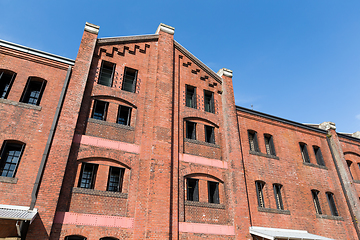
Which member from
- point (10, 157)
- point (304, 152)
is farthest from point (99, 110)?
point (304, 152)

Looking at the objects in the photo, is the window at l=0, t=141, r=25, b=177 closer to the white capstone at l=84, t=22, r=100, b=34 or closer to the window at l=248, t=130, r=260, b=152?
the white capstone at l=84, t=22, r=100, b=34

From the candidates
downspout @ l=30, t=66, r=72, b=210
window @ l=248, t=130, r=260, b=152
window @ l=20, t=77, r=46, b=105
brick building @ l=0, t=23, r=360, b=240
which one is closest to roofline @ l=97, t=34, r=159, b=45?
brick building @ l=0, t=23, r=360, b=240

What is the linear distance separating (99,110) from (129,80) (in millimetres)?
2767

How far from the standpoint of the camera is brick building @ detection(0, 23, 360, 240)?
10.4 meters

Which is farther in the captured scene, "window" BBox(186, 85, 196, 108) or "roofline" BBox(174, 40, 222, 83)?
"roofline" BBox(174, 40, 222, 83)

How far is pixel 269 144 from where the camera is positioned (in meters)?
17.5

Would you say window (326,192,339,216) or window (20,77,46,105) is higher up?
window (20,77,46,105)

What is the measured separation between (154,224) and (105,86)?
7.63 meters

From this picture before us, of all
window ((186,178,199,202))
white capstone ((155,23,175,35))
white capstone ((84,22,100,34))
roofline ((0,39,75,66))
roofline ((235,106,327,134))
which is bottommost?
window ((186,178,199,202))

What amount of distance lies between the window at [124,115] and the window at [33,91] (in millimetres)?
3926

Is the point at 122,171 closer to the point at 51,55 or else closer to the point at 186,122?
the point at 186,122

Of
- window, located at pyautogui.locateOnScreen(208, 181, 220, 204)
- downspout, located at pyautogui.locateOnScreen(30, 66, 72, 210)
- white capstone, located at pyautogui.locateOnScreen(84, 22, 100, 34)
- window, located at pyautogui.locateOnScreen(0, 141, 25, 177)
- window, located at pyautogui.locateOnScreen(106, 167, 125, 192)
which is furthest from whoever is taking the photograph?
white capstone, located at pyautogui.locateOnScreen(84, 22, 100, 34)

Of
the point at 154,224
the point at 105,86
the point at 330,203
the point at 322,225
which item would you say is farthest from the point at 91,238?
the point at 330,203

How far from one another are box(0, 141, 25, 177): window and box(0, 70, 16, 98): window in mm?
2600
